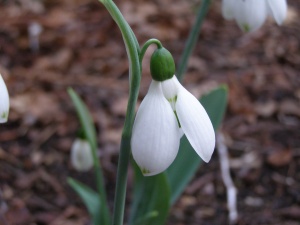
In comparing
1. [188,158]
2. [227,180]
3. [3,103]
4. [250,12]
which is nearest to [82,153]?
[188,158]

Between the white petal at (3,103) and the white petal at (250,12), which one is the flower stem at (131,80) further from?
the white petal at (250,12)

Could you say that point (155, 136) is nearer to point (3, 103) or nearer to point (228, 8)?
point (3, 103)

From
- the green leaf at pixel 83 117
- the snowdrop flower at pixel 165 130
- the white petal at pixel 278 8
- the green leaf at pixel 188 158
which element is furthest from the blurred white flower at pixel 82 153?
the snowdrop flower at pixel 165 130

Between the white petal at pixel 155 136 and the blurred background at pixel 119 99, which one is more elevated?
the white petal at pixel 155 136

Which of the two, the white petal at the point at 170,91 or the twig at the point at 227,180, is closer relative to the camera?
the white petal at the point at 170,91

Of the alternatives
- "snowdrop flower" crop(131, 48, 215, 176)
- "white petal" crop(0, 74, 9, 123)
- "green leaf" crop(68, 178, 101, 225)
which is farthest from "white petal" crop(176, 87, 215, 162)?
"green leaf" crop(68, 178, 101, 225)

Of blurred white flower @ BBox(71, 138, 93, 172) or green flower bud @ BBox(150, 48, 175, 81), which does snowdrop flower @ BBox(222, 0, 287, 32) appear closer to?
green flower bud @ BBox(150, 48, 175, 81)

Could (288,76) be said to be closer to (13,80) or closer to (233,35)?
(233,35)
